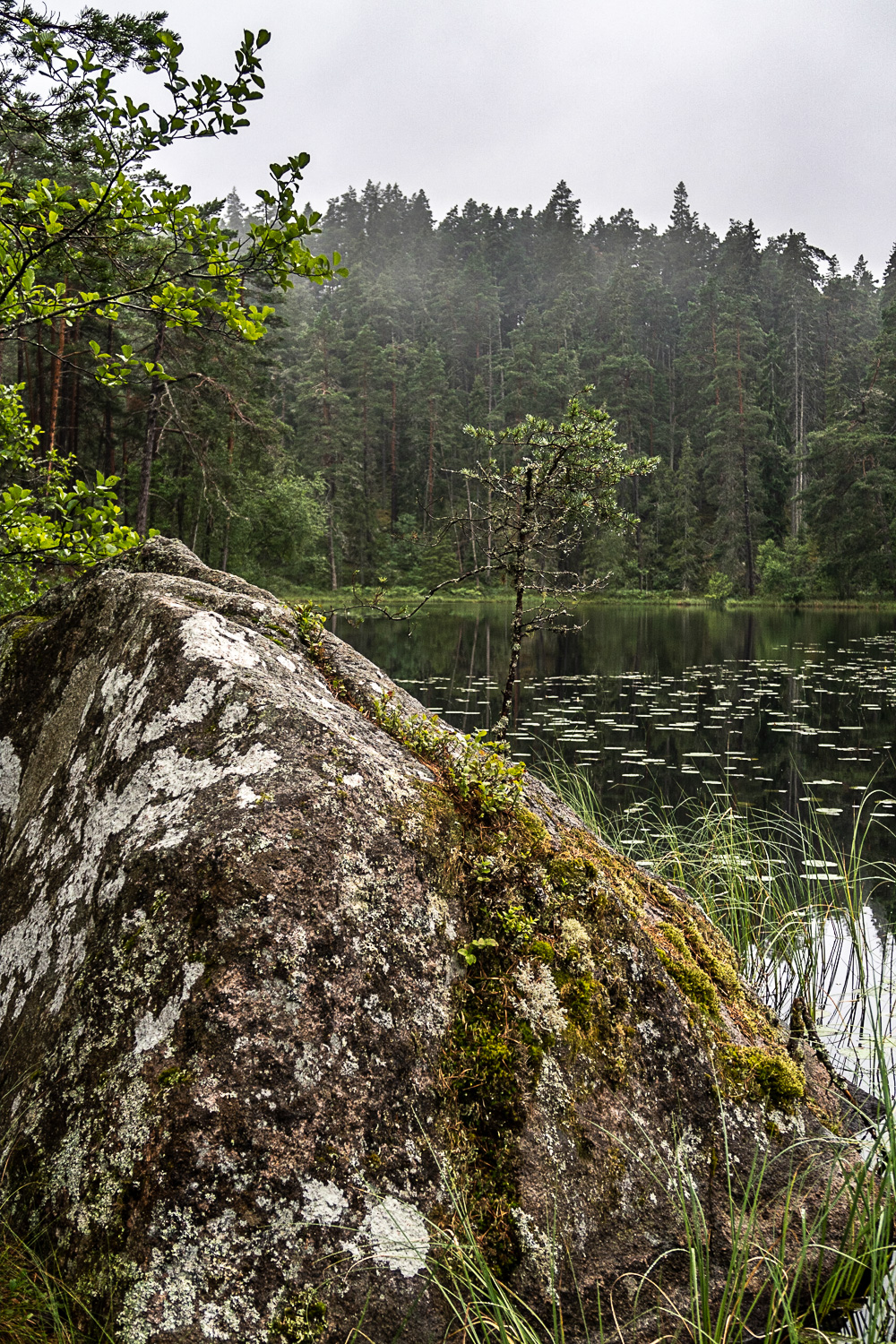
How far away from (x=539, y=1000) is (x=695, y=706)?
14.6m

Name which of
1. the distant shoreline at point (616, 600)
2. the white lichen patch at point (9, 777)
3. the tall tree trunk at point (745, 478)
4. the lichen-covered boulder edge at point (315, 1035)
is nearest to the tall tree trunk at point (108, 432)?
the distant shoreline at point (616, 600)

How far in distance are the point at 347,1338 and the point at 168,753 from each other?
1.42 meters

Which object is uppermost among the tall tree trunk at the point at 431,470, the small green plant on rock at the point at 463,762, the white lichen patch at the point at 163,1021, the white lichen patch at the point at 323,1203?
the tall tree trunk at the point at 431,470

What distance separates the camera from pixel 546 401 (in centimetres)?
6438

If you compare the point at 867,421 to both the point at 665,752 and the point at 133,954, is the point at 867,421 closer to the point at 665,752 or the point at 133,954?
the point at 665,752

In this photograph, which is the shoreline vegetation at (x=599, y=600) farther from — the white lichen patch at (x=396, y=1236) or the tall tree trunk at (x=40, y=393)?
the white lichen patch at (x=396, y=1236)

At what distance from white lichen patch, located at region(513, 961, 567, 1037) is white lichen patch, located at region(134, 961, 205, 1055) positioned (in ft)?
2.91

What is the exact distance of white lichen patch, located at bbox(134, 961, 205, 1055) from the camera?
5.89ft

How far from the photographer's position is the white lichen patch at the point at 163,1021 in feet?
5.89

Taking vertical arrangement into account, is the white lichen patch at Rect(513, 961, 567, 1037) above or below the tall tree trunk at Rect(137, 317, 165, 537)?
below

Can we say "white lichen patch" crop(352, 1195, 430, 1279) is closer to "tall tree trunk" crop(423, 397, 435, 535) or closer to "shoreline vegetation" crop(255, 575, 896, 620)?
"shoreline vegetation" crop(255, 575, 896, 620)

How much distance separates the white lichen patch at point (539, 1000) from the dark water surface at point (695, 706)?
4.20 metres

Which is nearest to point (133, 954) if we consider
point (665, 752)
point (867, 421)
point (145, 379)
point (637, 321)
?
point (665, 752)

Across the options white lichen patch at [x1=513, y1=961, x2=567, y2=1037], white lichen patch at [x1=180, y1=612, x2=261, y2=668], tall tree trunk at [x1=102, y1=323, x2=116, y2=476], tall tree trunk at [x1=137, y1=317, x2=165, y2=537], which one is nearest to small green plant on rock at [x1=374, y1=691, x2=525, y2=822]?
white lichen patch at [x1=513, y1=961, x2=567, y2=1037]
